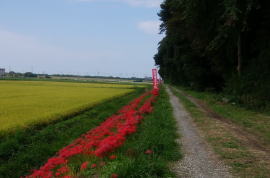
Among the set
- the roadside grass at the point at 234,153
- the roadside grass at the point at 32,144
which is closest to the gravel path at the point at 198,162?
the roadside grass at the point at 234,153

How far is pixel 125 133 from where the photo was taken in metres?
8.10

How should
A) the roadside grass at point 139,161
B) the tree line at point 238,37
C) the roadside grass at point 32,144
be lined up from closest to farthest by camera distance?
1. the roadside grass at point 139,161
2. the roadside grass at point 32,144
3. the tree line at point 238,37

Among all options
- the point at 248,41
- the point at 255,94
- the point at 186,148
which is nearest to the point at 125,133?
the point at 186,148

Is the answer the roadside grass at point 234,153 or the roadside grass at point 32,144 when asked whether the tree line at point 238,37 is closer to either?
the roadside grass at point 234,153

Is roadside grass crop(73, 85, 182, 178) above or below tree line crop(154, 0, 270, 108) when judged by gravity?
below

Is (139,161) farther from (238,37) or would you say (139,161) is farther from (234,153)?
(238,37)

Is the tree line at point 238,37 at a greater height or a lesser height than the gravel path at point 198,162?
greater

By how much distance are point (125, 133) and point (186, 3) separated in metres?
12.0

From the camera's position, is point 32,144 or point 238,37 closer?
point 32,144

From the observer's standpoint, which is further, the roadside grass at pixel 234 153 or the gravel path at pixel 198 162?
the roadside grass at pixel 234 153

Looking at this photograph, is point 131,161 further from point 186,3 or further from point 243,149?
point 186,3

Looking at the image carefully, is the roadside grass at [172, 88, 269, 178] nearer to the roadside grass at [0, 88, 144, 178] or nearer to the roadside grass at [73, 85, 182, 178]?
the roadside grass at [73, 85, 182, 178]

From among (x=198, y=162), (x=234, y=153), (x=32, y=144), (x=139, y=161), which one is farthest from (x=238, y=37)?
(x=139, y=161)

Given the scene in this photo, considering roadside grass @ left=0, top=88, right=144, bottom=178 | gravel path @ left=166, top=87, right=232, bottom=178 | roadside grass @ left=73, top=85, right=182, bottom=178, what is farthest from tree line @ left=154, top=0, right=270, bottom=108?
roadside grass @ left=73, top=85, right=182, bottom=178
